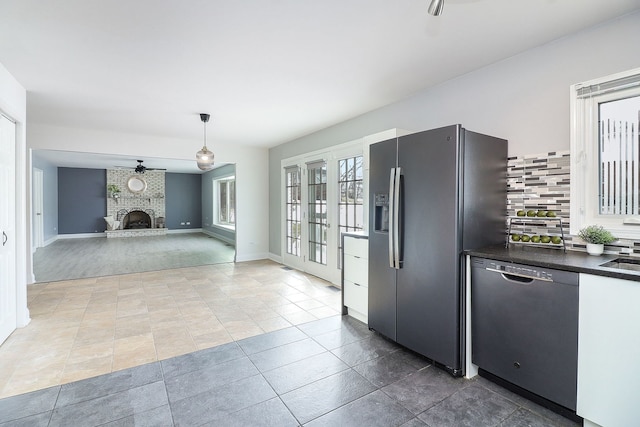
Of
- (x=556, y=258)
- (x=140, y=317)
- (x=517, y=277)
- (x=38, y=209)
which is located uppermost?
(x=38, y=209)

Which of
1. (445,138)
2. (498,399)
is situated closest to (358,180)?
(445,138)

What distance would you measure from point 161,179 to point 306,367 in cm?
1118

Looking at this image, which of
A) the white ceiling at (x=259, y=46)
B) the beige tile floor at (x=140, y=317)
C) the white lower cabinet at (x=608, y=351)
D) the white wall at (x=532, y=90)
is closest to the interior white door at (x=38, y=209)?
the beige tile floor at (x=140, y=317)

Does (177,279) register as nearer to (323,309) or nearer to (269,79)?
(323,309)

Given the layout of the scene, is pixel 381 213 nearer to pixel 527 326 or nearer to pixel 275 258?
pixel 527 326

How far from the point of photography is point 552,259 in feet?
6.36

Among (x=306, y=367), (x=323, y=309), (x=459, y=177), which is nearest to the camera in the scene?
(x=459, y=177)

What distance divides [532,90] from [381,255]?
6.00ft

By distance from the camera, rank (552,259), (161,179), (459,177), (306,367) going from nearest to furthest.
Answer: (552,259) < (459,177) < (306,367) < (161,179)

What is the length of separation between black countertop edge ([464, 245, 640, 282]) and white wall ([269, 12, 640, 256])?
0.80 meters

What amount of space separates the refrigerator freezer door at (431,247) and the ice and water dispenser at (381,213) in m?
0.26

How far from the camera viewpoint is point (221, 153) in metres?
6.40

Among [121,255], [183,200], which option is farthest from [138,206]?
[121,255]

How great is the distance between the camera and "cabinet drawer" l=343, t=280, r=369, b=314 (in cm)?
319
